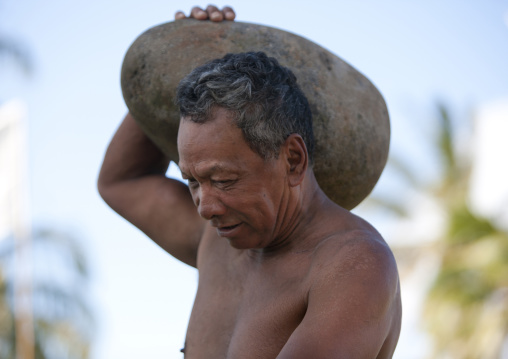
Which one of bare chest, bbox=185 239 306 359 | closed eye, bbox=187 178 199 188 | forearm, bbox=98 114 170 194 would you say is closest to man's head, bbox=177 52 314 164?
closed eye, bbox=187 178 199 188

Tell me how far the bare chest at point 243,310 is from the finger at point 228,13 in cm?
102

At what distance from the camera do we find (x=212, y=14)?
3.31 m

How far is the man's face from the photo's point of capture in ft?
8.16

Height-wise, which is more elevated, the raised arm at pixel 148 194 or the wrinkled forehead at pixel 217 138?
the wrinkled forehead at pixel 217 138

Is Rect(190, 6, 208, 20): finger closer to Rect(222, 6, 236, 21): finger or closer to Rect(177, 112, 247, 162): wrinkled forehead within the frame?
Rect(222, 6, 236, 21): finger

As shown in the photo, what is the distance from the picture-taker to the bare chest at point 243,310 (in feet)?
8.29

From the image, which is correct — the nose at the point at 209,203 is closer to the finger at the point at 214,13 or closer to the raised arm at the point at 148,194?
the raised arm at the point at 148,194

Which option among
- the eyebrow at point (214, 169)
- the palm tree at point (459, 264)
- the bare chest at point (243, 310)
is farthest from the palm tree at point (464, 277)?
the eyebrow at point (214, 169)

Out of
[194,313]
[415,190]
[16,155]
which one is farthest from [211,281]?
[415,190]

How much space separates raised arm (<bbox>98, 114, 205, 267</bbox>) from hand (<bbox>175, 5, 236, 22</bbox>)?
1.79 ft

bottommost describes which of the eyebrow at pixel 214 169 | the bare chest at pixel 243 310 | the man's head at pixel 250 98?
the bare chest at pixel 243 310

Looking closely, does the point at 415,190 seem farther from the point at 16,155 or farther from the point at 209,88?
the point at 209,88

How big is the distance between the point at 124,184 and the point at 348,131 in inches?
40.5

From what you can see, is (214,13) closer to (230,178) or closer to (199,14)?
(199,14)
